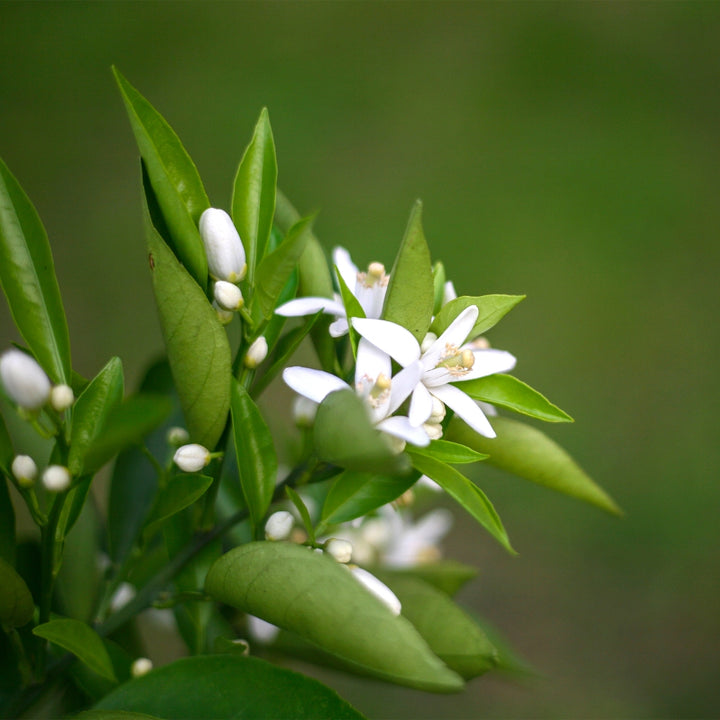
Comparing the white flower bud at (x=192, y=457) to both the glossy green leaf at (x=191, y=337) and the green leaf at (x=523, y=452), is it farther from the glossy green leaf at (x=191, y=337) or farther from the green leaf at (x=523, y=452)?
the green leaf at (x=523, y=452)

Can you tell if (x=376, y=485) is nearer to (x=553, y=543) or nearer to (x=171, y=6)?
(x=553, y=543)

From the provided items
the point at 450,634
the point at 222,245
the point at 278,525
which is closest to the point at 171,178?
the point at 222,245

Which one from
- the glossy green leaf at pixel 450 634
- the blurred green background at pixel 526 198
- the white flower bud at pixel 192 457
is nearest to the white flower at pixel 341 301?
the white flower bud at pixel 192 457

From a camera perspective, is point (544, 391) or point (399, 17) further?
point (399, 17)

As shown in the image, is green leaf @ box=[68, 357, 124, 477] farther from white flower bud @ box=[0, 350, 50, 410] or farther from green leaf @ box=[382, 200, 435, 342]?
green leaf @ box=[382, 200, 435, 342]

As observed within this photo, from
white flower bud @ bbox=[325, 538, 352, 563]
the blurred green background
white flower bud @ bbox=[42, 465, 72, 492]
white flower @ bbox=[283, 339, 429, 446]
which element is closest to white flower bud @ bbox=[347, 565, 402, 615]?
white flower bud @ bbox=[325, 538, 352, 563]

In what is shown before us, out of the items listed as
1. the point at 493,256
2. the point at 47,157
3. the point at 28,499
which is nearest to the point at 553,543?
the point at 493,256
